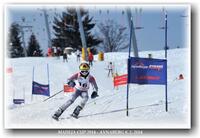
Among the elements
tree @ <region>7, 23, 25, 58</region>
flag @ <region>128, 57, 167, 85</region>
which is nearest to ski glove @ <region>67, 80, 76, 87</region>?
flag @ <region>128, 57, 167, 85</region>

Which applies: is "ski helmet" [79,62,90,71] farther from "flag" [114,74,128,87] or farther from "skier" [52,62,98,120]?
"flag" [114,74,128,87]

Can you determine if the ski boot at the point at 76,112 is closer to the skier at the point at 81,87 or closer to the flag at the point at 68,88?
the skier at the point at 81,87

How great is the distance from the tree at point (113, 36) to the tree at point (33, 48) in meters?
1.63

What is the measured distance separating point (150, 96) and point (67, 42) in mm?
3723

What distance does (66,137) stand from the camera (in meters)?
11.6

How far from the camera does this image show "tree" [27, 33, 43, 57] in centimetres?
1358

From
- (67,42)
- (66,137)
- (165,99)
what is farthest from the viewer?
(67,42)

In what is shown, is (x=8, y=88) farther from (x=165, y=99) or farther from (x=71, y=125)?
(x=165, y=99)

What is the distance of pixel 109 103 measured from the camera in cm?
1279

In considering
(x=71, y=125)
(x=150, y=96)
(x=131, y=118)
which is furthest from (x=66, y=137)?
(x=150, y=96)

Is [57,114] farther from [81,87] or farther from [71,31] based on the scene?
[71,31]

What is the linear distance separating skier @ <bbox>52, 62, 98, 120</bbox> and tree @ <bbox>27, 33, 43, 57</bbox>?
1.79m

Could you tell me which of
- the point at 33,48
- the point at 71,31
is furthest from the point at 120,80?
the point at 33,48

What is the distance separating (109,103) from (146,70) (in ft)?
4.72
